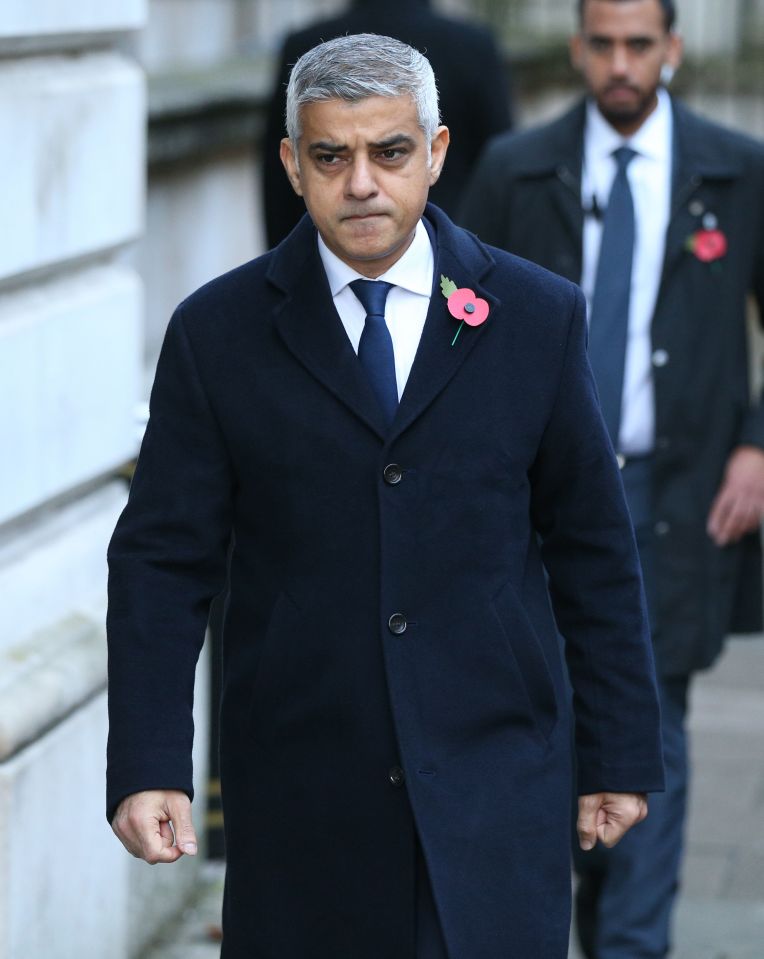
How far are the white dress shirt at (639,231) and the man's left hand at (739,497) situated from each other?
221 mm

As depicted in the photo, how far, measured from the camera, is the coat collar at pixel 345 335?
10.7 ft

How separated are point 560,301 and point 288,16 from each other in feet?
35.6

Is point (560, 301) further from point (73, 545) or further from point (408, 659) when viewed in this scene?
point (73, 545)

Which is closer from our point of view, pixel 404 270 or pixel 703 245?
pixel 404 270

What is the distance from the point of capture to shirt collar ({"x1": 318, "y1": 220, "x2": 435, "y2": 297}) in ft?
10.9

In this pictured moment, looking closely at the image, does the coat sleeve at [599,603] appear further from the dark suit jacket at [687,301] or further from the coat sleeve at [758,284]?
the coat sleeve at [758,284]

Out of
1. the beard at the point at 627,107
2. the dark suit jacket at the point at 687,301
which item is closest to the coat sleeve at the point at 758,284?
the dark suit jacket at the point at 687,301

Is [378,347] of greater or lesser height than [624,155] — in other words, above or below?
above

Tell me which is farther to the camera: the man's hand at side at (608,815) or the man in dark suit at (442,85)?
the man in dark suit at (442,85)

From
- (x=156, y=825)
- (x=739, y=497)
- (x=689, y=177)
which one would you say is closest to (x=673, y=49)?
(x=689, y=177)

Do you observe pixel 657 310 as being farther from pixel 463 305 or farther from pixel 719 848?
pixel 719 848

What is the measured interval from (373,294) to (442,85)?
298cm

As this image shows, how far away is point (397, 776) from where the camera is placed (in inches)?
130

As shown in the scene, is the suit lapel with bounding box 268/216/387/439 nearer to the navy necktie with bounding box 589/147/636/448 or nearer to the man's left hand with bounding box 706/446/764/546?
the navy necktie with bounding box 589/147/636/448
